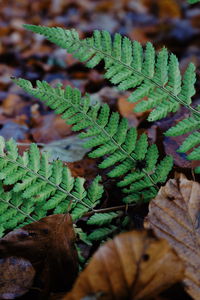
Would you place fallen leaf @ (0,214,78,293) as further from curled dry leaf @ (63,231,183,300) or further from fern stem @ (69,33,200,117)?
fern stem @ (69,33,200,117)

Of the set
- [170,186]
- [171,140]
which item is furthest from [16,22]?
[170,186]

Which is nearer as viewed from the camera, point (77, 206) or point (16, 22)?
point (77, 206)

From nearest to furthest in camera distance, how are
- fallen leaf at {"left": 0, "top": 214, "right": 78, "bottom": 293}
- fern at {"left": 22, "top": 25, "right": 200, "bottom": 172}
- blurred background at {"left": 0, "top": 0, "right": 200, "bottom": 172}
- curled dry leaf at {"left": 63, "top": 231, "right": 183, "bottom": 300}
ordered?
curled dry leaf at {"left": 63, "top": 231, "right": 183, "bottom": 300}
fallen leaf at {"left": 0, "top": 214, "right": 78, "bottom": 293}
fern at {"left": 22, "top": 25, "right": 200, "bottom": 172}
blurred background at {"left": 0, "top": 0, "right": 200, "bottom": 172}

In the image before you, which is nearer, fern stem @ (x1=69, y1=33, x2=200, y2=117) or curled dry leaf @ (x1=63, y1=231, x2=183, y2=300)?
curled dry leaf @ (x1=63, y1=231, x2=183, y2=300)

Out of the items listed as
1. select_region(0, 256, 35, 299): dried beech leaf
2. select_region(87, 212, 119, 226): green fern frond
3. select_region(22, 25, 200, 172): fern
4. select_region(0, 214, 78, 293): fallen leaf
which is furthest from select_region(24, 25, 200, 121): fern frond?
select_region(0, 256, 35, 299): dried beech leaf

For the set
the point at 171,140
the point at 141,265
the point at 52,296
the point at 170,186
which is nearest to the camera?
the point at 141,265

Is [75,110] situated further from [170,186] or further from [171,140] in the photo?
[171,140]

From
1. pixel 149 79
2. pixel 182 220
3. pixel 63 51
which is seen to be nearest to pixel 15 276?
pixel 182 220
